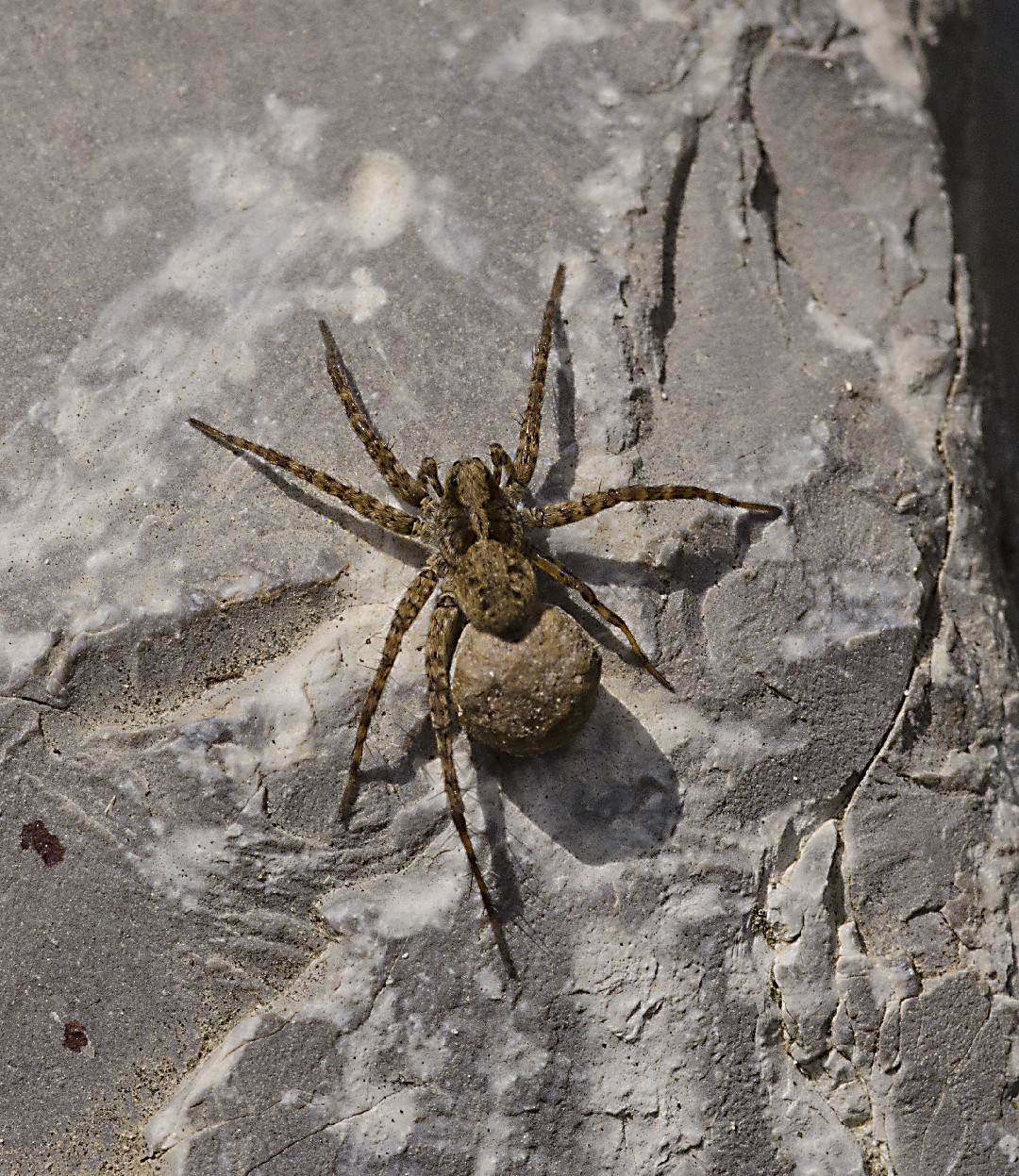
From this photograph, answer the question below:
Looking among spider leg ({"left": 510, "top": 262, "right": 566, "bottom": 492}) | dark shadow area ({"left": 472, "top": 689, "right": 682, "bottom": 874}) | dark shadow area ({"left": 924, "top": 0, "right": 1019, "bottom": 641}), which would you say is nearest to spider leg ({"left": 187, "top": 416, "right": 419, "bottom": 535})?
spider leg ({"left": 510, "top": 262, "right": 566, "bottom": 492})

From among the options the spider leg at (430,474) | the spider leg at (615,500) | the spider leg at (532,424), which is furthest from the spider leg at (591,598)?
the spider leg at (430,474)

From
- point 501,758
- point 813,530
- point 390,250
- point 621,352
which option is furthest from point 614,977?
point 390,250

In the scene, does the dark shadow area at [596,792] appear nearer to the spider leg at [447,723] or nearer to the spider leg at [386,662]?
the spider leg at [447,723]

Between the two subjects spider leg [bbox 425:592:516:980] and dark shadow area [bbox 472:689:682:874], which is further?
dark shadow area [bbox 472:689:682:874]

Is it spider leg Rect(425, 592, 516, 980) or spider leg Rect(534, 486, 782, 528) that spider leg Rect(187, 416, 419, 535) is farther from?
spider leg Rect(534, 486, 782, 528)

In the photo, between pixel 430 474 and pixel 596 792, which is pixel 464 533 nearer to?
pixel 430 474

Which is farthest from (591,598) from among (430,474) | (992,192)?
(992,192)
